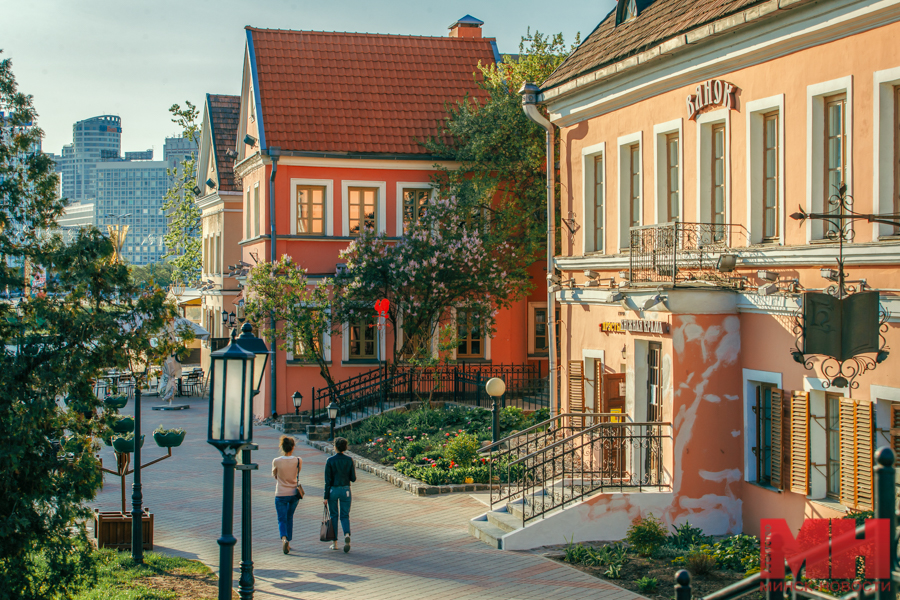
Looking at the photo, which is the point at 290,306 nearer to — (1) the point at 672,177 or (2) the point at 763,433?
(1) the point at 672,177

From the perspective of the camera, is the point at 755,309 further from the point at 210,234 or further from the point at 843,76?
the point at 210,234

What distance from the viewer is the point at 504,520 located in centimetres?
1351

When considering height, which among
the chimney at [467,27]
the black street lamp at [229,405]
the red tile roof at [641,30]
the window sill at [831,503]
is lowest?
the window sill at [831,503]

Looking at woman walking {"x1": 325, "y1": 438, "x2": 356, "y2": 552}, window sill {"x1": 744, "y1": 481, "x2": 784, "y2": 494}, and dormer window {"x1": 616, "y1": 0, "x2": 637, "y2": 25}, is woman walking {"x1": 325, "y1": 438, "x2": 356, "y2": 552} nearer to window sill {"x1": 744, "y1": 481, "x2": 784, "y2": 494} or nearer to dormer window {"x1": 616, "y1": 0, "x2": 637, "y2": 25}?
window sill {"x1": 744, "y1": 481, "x2": 784, "y2": 494}

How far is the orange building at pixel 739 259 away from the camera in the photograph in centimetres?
1082

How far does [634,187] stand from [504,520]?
605 cm

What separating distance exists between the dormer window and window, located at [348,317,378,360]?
12.6 m

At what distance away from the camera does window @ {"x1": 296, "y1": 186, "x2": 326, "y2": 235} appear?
90.1 feet

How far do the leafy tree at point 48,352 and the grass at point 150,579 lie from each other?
447 millimetres

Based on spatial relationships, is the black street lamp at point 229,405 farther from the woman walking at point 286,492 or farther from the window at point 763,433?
the window at point 763,433

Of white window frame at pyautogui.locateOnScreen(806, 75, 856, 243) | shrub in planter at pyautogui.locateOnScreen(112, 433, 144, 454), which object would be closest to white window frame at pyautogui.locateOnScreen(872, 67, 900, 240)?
white window frame at pyautogui.locateOnScreen(806, 75, 856, 243)

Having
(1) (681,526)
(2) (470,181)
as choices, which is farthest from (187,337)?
(2) (470,181)

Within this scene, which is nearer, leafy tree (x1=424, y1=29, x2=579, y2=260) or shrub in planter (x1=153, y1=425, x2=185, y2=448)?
shrub in planter (x1=153, y1=425, x2=185, y2=448)

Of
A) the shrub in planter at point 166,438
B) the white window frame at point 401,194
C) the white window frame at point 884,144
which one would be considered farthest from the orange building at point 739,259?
the white window frame at point 401,194
